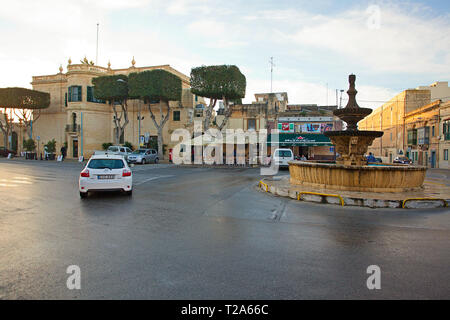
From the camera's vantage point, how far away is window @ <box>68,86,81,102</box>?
42.3m

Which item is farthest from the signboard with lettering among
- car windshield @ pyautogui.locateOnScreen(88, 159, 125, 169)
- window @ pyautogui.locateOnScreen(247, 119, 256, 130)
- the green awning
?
car windshield @ pyautogui.locateOnScreen(88, 159, 125, 169)

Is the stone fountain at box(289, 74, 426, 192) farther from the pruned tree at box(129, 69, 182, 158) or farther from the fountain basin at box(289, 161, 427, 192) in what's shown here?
the pruned tree at box(129, 69, 182, 158)

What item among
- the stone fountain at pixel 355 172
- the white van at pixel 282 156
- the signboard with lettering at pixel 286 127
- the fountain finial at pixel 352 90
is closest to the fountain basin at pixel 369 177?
the stone fountain at pixel 355 172

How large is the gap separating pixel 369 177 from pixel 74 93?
41.1 m

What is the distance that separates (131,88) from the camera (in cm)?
3753

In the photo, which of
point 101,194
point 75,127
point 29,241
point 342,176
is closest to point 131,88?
point 75,127

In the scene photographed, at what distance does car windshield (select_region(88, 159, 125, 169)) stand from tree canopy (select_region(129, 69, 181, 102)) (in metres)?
26.7

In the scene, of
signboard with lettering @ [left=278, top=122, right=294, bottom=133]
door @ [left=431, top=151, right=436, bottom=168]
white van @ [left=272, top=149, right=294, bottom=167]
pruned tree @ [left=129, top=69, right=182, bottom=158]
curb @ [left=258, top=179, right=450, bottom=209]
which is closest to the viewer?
curb @ [left=258, top=179, right=450, bottom=209]

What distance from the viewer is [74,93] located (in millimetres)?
42469

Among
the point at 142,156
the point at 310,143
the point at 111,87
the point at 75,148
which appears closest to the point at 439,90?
the point at 310,143

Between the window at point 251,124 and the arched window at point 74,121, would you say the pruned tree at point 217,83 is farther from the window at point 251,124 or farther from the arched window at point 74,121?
the arched window at point 74,121

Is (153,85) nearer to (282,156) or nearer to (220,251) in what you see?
(282,156)
